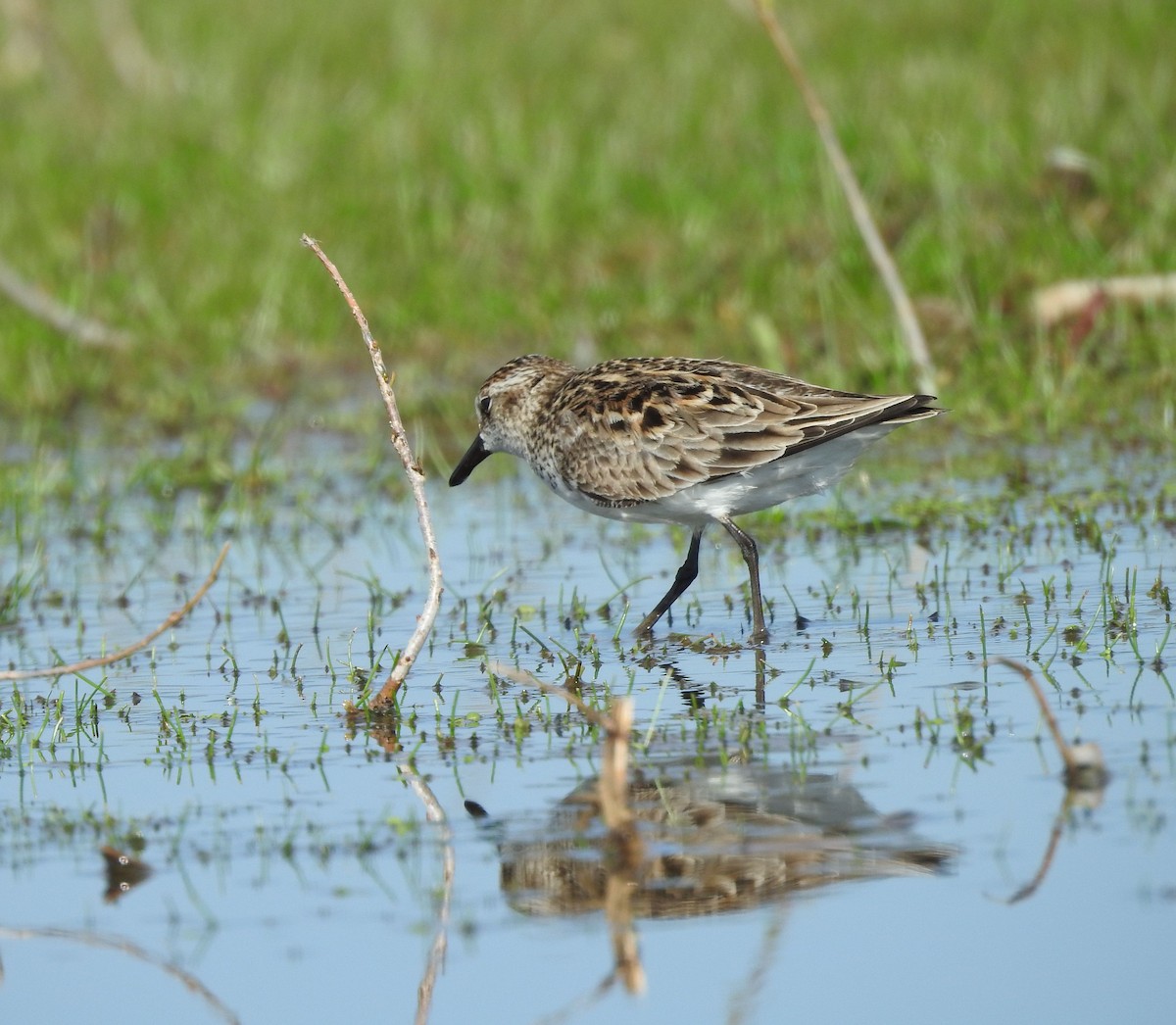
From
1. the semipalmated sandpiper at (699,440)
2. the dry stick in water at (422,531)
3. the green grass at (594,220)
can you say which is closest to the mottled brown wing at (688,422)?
the semipalmated sandpiper at (699,440)

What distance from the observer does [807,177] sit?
50.8 feet

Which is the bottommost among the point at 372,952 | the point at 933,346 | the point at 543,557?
the point at 372,952

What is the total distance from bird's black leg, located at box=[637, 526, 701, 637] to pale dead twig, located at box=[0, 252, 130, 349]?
7.38 meters

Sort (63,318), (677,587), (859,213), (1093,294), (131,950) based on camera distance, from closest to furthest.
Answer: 1. (131,950)
2. (677,587)
3. (859,213)
4. (1093,294)
5. (63,318)

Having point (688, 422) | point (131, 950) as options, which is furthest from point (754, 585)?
point (131, 950)

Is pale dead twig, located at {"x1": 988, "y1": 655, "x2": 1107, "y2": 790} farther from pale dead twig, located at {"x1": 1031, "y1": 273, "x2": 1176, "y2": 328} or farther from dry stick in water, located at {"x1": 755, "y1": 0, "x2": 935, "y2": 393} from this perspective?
pale dead twig, located at {"x1": 1031, "y1": 273, "x2": 1176, "y2": 328}

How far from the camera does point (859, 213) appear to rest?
11578 mm

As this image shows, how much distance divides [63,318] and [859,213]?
6.41 m

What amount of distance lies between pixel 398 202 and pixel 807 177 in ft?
11.1

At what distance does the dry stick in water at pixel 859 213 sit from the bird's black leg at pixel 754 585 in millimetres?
3406

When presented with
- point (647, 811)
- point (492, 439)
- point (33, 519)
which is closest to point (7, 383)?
point (33, 519)

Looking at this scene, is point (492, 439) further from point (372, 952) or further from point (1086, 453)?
point (372, 952)

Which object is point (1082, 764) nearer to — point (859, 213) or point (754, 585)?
point (754, 585)

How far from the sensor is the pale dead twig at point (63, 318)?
14.8 meters
